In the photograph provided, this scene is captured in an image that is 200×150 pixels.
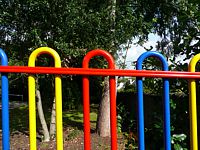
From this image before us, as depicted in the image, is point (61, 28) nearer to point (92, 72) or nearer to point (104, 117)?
point (104, 117)

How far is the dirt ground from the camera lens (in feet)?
26.6

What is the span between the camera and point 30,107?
2.56m

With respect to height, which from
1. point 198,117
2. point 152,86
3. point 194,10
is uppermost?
point 194,10

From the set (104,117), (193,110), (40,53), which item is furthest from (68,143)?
(40,53)

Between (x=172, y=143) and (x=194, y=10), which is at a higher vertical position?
(x=194, y=10)

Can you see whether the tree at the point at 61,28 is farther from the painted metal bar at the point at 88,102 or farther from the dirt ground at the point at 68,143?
the painted metal bar at the point at 88,102

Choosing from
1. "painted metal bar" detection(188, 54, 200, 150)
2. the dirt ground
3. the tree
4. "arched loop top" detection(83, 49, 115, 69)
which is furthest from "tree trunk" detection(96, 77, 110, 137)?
"arched loop top" detection(83, 49, 115, 69)

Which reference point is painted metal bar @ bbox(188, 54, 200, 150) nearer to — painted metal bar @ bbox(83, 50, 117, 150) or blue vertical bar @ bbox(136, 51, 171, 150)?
blue vertical bar @ bbox(136, 51, 171, 150)

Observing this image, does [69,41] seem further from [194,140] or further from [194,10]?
[194,140]

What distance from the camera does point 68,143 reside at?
8.70m

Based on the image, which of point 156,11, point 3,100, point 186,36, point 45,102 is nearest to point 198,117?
point 186,36

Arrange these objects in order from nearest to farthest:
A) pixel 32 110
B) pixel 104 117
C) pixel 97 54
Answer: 1. pixel 32 110
2. pixel 97 54
3. pixel 104 117

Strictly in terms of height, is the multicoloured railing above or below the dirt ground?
above

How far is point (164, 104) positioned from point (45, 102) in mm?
12057
